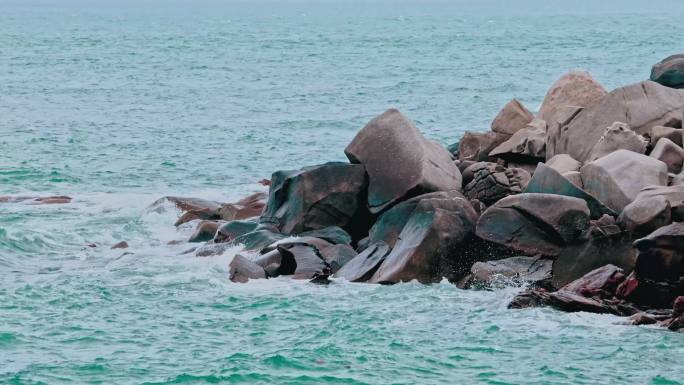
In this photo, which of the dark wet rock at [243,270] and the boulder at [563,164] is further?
the boulder at [563,164]

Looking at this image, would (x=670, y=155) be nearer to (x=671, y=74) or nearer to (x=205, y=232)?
(x=671, y=74)

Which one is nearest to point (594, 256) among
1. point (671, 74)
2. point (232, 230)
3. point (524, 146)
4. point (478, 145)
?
point (524, 146)

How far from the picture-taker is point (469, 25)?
130750 millimetres

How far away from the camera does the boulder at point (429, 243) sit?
18.9 metres

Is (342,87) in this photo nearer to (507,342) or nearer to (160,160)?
(160,160)

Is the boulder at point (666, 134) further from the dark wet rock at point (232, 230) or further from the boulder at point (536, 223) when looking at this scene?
the dark wet rock at point (232, 230)

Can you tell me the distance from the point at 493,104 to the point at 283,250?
28015 mm

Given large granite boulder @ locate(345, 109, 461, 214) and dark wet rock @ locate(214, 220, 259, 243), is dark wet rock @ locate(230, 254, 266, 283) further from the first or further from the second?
large granite boulder @ locate(345, 109, 461, 214)

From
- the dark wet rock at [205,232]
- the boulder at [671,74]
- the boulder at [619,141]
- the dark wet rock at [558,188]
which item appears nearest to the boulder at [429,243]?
the dark wet rock at [558,188]

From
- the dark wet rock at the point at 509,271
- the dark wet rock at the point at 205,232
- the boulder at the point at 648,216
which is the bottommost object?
the dark wet rock at the point at 205,232

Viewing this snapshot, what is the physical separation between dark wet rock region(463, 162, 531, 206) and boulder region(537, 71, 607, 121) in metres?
3.32

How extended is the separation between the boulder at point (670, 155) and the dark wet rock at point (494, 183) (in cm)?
239

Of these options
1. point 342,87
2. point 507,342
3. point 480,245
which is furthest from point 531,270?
point 342,87

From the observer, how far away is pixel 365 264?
1962 centimetres
